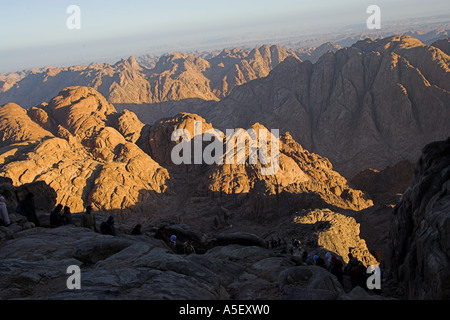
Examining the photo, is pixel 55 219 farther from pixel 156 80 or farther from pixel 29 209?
pixel 156 80

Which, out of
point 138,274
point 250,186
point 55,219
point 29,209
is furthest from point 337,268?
point 250,186

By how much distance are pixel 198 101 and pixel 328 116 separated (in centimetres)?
6200

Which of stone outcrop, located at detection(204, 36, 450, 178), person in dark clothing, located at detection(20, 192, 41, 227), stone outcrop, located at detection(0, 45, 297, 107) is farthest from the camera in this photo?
stone outcrop, located at detection(0, 45, 297, 107)

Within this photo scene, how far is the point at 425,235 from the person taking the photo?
41.0 ft

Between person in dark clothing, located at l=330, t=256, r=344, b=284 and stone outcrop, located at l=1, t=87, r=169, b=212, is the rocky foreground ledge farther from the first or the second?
stone outcrop, located at l=1, t=87, r=169, b=212

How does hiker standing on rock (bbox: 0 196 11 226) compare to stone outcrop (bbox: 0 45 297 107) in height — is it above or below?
below

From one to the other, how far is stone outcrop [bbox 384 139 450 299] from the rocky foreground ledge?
2.20m

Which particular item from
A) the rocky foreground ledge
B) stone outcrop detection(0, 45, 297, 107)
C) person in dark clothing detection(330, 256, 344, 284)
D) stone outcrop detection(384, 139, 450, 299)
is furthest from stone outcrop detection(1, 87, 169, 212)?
stone outcrop detection(0, 45, 297, 107)

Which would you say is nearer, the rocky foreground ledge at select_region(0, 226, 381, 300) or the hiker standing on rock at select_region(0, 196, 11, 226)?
the rocky foreground ledge at select_region(0, 226, 381, 300)

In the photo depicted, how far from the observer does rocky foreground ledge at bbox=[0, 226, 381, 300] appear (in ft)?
31.1

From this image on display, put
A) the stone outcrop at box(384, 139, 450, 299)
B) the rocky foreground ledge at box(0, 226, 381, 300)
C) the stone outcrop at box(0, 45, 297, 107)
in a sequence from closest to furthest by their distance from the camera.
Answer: the rocky foreground ledge at box(0, 226, 381, 300) → the stone outcrop at box(384, 139, 450, 299) → the stone outcrop at box(0, 45, 297, 107)

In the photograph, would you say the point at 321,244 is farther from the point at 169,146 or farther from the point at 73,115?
the point at 73,115

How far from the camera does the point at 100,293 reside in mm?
8969

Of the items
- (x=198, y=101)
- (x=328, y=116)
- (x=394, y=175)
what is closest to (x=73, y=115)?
(x=394, y=175)
